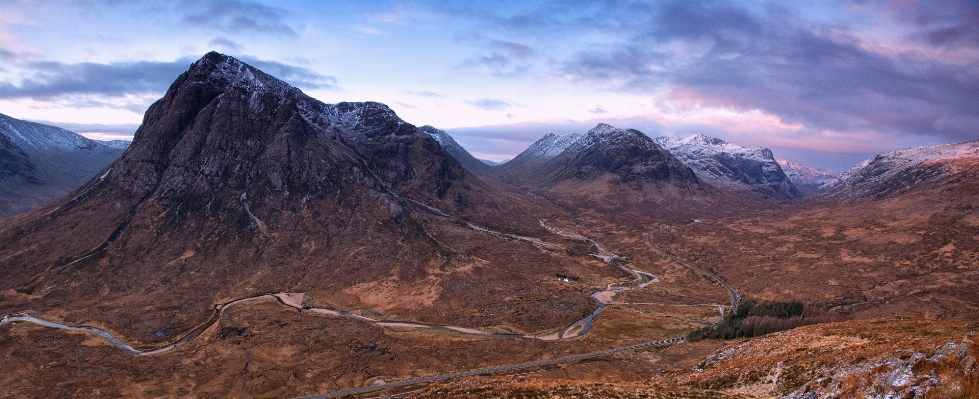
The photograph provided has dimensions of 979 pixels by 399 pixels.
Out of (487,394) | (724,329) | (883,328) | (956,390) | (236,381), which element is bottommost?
(236,381)

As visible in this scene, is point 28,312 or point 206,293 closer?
point 28,312

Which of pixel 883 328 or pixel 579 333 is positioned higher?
pixel 883 328

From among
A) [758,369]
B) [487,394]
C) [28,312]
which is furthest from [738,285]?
[28,312]

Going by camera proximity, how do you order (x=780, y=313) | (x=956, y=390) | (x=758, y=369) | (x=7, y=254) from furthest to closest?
(x=7, y=254) → (x=780, y=313) → (x=758, y=369) → (x=956, y=390)

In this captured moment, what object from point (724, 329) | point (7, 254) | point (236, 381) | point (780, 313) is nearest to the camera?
point (236, 381)

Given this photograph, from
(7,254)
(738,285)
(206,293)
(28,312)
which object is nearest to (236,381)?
(206,293)

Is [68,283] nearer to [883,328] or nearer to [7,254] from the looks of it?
[7,254]

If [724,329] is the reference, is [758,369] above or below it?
above

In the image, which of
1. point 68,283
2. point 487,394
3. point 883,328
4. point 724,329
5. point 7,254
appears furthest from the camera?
point 7,254

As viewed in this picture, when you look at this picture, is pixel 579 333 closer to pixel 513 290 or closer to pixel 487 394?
pixel 513 290

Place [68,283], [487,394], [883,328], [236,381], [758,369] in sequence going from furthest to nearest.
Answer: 1. [68,283]
2. [236,381]
3. [883,328]
4. [758,369]
5. [487,394]
